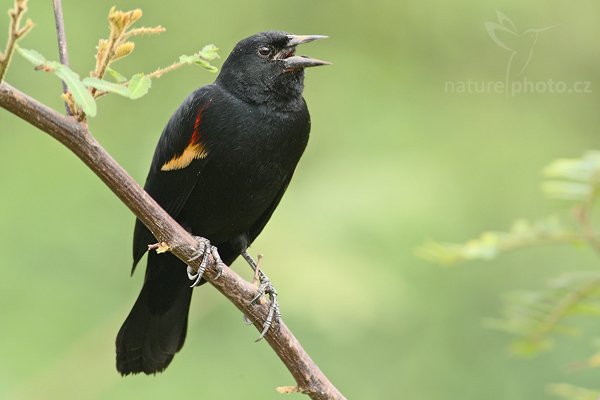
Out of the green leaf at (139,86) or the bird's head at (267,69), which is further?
the bird's head at (267,69)

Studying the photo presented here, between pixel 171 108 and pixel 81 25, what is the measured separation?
0.71 metres

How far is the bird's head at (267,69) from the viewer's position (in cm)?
343

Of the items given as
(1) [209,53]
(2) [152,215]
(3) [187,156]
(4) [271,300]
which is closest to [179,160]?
(3) [187,156]

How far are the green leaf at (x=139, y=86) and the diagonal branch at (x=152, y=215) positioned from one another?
0.51 ft

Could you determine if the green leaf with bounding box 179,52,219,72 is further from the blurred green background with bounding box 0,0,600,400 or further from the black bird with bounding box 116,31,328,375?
the blurred green background with bounding box 0,0,600,400

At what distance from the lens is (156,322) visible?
11.7 ft

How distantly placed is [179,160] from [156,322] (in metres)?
0.65

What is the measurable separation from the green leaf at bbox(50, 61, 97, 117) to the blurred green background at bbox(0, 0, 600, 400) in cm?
228

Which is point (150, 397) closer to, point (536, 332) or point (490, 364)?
point (490, 364)

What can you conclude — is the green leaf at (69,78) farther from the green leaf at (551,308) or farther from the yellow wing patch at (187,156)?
the yellow wing patch at (187,156)

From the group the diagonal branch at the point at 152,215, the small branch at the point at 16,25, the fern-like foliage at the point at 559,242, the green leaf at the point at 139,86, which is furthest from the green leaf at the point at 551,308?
the small branch at the point at 16,25

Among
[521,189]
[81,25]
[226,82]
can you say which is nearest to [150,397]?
[226,82]

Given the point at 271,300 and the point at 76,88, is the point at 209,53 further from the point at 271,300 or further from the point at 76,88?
the point at 271,300

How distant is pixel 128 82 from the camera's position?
1938 mm
